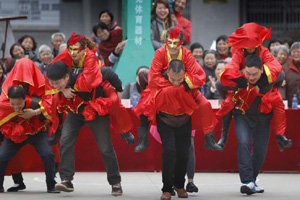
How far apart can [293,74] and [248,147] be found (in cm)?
405

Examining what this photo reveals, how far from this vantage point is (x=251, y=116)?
9984 millimetres

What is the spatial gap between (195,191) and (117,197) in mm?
1054

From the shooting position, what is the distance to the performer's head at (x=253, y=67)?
9.52 m

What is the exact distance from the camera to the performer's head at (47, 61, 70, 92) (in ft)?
30.3

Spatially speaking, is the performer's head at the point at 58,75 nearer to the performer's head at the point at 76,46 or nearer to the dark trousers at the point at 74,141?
the performer's head at the point at 76,46

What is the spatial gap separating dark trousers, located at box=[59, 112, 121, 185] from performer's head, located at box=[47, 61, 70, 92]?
55 centimetres

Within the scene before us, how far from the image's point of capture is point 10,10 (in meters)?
22.5

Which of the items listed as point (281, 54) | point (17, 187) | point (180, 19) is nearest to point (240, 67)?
point (17, 187)

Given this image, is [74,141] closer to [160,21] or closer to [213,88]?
[213,88]

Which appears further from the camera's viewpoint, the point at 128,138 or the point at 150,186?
the point at 150,186

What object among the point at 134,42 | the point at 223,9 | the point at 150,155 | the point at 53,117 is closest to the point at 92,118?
the point at 53,117

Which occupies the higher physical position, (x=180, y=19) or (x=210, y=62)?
(x=180, y=19)

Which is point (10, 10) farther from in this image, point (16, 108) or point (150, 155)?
point (16, 108)

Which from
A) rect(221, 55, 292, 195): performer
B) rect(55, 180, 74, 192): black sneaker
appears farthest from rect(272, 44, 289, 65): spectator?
rect(55, 180, 74, 192): black sneaker
